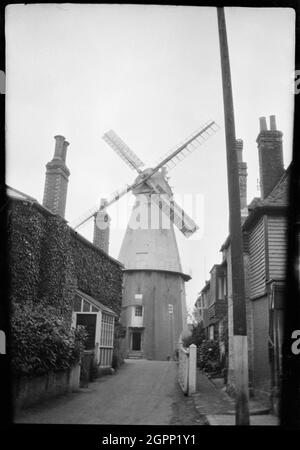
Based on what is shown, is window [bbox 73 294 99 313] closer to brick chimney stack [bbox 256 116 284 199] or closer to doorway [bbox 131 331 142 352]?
brick chimney stack [bbox 256 116 284 199]

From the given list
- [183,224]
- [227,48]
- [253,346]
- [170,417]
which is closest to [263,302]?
[253,346]

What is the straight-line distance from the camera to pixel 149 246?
3216 centimetres

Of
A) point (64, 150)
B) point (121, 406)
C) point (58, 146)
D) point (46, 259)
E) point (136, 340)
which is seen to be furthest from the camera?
point (136, 340)

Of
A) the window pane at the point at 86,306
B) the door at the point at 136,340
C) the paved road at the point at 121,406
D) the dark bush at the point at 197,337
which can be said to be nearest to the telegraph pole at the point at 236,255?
the paved road at the point at 121,406

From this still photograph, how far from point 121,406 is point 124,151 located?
23.0 metres

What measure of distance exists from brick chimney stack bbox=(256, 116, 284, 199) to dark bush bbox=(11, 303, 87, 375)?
742cm

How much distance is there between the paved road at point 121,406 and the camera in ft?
29.0

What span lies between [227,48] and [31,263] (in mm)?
9086

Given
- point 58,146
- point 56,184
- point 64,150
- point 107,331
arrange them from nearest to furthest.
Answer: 1. point 56,184
2. point 58,146
3. point 64,150
4. point 107,331

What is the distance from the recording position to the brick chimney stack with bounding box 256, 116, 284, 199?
12898mm

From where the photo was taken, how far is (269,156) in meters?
13.3

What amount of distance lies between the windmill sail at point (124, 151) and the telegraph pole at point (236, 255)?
23.2m

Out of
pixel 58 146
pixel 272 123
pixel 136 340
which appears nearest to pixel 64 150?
pixel 58 146

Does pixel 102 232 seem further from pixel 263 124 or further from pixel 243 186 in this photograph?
pixel 263 124
